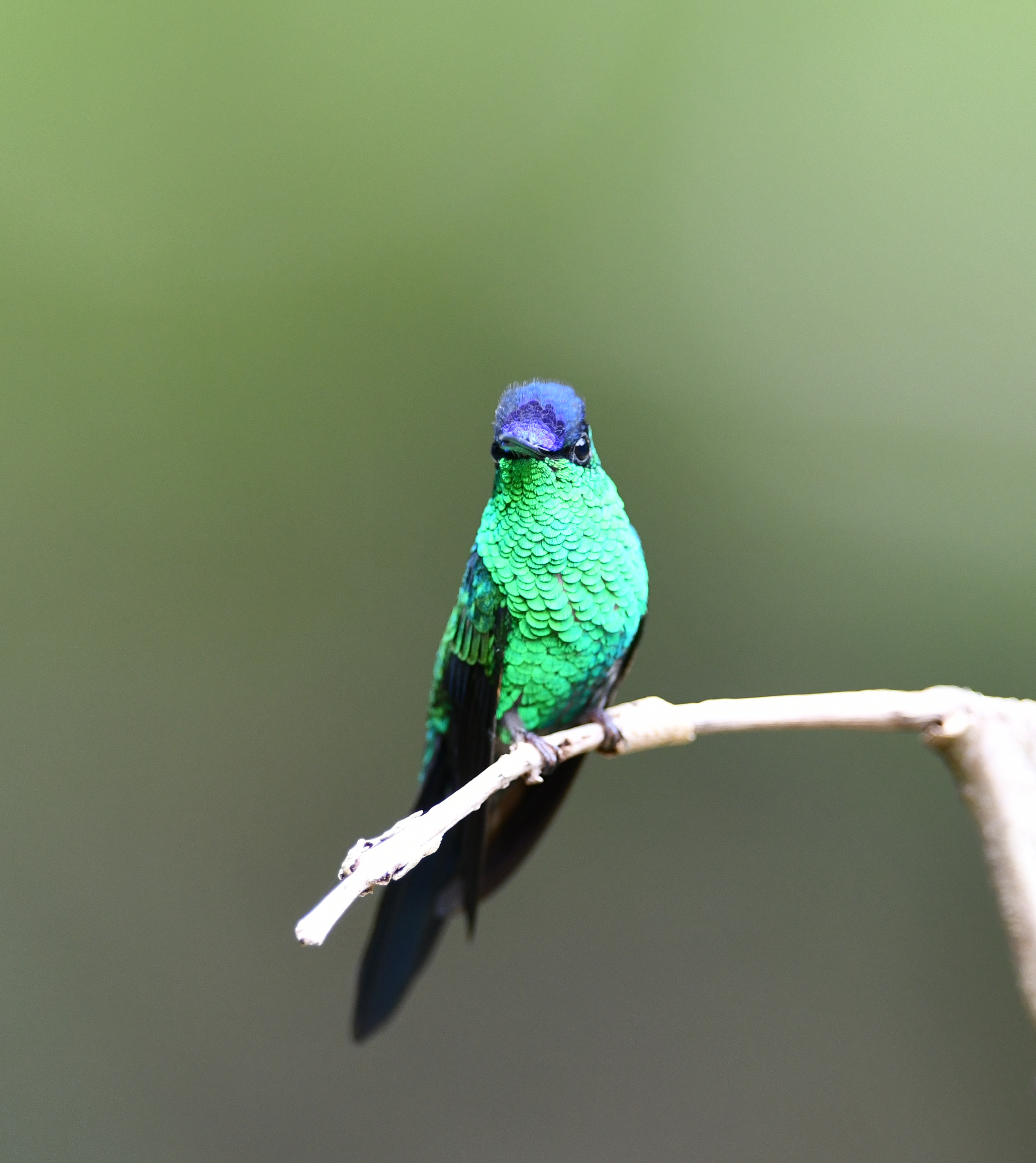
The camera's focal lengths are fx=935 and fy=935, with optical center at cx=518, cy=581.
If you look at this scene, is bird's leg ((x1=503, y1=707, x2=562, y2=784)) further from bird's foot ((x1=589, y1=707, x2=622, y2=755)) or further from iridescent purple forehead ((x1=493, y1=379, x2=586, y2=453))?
iridescent purple forehead ((x1=493, y1=379, x2=586, y2=453))

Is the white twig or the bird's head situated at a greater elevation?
the bird's head

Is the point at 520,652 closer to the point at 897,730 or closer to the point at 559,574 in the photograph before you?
the point at 559,574

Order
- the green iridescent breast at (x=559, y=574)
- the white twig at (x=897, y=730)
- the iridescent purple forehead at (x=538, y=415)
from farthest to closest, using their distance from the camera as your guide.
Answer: the green iridescent breast at (x=559, y=574), the iridescent purple forehead at (x=538, y=415), the white twig at (x=897, y=730)

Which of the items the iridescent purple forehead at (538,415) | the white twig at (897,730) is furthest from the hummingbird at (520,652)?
the white twig at (897,730)

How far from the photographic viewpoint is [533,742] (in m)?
1.34

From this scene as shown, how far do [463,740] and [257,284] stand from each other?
5.90 ft

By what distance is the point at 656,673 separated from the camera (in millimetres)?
2736

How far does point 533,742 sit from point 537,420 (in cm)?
46

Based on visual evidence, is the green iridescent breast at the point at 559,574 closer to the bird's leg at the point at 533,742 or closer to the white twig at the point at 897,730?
the bird's leg at the point at 533,742

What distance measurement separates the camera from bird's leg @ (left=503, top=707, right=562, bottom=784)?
130 centimetres

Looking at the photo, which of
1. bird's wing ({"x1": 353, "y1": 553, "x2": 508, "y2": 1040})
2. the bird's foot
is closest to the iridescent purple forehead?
bird's wing ({"x1": 353, "y1": 553, "x2": 508, "y2": 1040})

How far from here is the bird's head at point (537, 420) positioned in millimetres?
1213

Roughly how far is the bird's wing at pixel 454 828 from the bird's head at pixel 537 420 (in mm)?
260

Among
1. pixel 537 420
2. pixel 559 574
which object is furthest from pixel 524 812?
pixel 537 420
